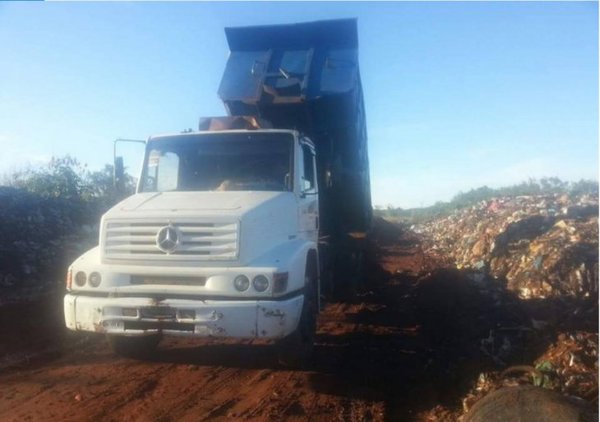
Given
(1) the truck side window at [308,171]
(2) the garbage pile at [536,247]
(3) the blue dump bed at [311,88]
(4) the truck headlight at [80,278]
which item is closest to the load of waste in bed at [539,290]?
(2) the garbage pile at [536,247]

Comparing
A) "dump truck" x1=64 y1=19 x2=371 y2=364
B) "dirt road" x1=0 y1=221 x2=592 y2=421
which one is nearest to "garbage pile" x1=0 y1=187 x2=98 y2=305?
"dirt road" x1=0 y1=221 x2=592 y2=421

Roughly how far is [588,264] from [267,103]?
5361mm

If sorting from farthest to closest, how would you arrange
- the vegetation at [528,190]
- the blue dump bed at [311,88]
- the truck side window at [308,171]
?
the vegetation at [528,190] < the blue dump bed at [311,88] < the truck side window at [308,171]

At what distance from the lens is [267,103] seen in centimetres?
709

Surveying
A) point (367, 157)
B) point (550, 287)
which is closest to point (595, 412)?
point (550, 287)

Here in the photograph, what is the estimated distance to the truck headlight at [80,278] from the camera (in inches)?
189

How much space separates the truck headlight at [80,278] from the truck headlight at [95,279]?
8 cm

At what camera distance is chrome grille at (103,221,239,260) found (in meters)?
4.64

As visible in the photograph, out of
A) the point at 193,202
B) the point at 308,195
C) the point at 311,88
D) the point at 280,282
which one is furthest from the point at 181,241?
the point at 311,88

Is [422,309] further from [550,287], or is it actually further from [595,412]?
[595,412]

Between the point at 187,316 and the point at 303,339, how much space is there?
1.21 m

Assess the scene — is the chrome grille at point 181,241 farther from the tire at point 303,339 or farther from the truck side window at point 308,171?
the truck side window at point 308,171

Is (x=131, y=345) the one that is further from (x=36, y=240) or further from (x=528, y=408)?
(x=36, y=240)

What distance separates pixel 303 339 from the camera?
497 centimetres
